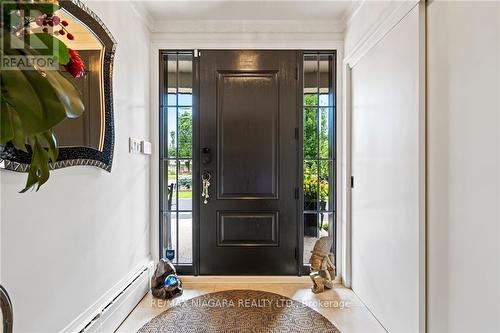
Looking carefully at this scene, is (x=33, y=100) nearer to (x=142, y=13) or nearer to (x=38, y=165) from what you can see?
(x=38, y=165)

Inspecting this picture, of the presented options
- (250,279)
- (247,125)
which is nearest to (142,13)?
(247,125)

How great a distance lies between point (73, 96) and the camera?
568mm

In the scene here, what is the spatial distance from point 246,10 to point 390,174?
1.77 metres

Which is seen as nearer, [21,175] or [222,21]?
[21,175]

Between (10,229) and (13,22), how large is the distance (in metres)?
0.88

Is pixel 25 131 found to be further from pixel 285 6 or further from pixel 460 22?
pixel 285 6

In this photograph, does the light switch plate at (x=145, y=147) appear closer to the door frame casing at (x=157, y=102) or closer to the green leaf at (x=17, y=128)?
the door frame casing at (x=157, y=102)

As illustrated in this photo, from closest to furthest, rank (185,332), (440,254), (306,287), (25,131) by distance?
(25,131)
(440,254)
(185,332)
(306,287)

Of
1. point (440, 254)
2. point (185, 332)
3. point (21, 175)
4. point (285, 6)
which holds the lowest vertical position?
point (185, 332)

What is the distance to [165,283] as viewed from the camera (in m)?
2.41

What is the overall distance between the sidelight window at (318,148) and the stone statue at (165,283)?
3.95 ft

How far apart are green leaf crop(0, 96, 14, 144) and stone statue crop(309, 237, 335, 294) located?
2341 millimetres

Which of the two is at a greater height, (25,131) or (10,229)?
(25,131)

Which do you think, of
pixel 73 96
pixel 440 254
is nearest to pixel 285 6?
pixel 440 254
